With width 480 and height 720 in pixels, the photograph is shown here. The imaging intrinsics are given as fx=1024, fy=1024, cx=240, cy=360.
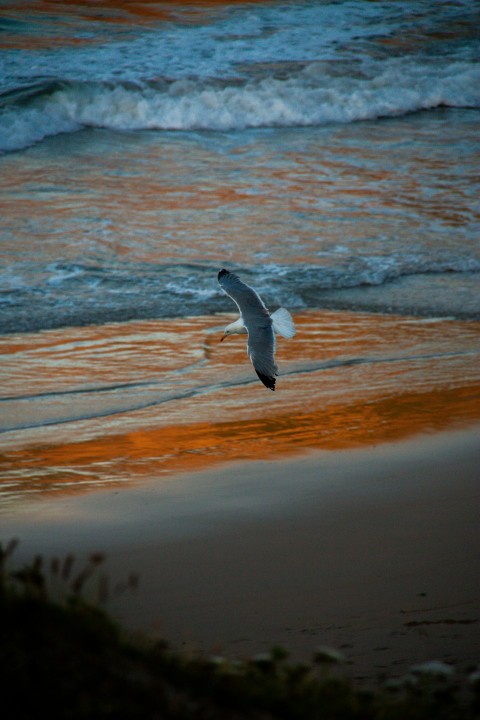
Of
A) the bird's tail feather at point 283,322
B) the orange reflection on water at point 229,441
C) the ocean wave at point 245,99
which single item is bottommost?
the orange reflection on water at point 229,441

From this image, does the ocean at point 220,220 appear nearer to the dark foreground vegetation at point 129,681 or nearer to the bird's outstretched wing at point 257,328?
the bird's outstretched wing at point 257,328

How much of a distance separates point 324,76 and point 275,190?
8.06m

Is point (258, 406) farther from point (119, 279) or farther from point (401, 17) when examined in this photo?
point (401, 17)

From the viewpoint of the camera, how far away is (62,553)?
423 cm

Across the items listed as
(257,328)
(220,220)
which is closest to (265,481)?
(257,328)

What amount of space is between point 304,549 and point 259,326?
1921mm

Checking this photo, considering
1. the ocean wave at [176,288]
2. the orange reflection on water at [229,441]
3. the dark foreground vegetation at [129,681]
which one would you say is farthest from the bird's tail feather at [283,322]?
the dark foreground vegetation at [129,681]

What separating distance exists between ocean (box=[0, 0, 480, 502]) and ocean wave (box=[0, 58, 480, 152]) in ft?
0.18

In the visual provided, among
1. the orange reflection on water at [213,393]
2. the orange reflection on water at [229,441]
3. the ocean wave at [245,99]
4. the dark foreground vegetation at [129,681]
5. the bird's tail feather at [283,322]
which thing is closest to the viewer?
the dark foreground vegetation at [129,681]

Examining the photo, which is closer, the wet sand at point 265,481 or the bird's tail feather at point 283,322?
the wet sand at point 265,481

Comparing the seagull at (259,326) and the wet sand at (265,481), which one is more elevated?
the seagull at (259,326)

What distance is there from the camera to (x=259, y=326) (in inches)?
231

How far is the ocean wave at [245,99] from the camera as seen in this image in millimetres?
17078

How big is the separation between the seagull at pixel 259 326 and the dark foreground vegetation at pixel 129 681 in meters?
2.84
